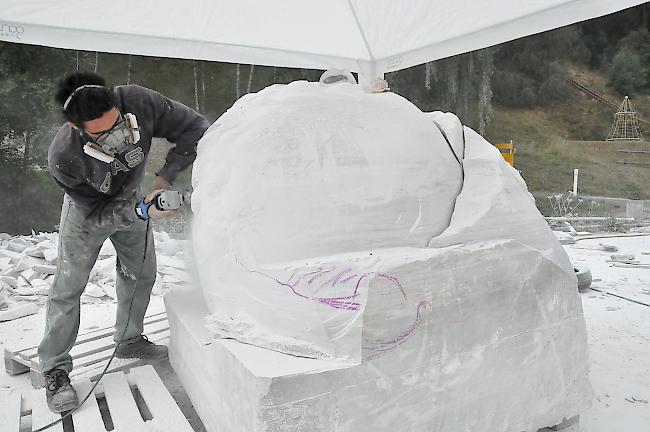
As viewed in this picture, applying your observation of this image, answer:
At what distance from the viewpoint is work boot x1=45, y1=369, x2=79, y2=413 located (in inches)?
66.7

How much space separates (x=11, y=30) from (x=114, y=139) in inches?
81.6

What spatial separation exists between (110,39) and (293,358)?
3011 mm

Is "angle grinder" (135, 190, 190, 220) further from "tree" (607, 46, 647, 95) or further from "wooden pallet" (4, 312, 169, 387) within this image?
"tree" (607, 46, 647, 95)

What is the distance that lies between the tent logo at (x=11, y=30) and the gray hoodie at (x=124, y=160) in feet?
5.88

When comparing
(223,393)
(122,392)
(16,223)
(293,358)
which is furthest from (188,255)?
(16,223)

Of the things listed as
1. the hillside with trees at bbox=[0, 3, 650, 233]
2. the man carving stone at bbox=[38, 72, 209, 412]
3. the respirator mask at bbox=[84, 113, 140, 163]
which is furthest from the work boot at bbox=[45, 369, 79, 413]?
the hillside with trees at bbox=[0, 3, 650, 233]

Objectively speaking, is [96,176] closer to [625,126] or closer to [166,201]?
[166,201]

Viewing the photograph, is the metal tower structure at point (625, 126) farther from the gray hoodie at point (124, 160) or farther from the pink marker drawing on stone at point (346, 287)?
the pink marker drawing on stone at point (346, 287)

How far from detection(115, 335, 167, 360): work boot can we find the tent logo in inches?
83.8

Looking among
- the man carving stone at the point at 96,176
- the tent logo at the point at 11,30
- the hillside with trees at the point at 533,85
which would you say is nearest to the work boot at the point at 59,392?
the man carving stone at the point at 96,176

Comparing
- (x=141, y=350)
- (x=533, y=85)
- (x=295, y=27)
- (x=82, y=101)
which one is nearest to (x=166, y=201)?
(x=82, y=101)

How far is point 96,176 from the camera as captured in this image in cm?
170

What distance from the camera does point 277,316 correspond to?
1266 millimetres

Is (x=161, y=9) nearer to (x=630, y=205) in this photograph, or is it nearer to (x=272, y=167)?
(x=272, y=167)
